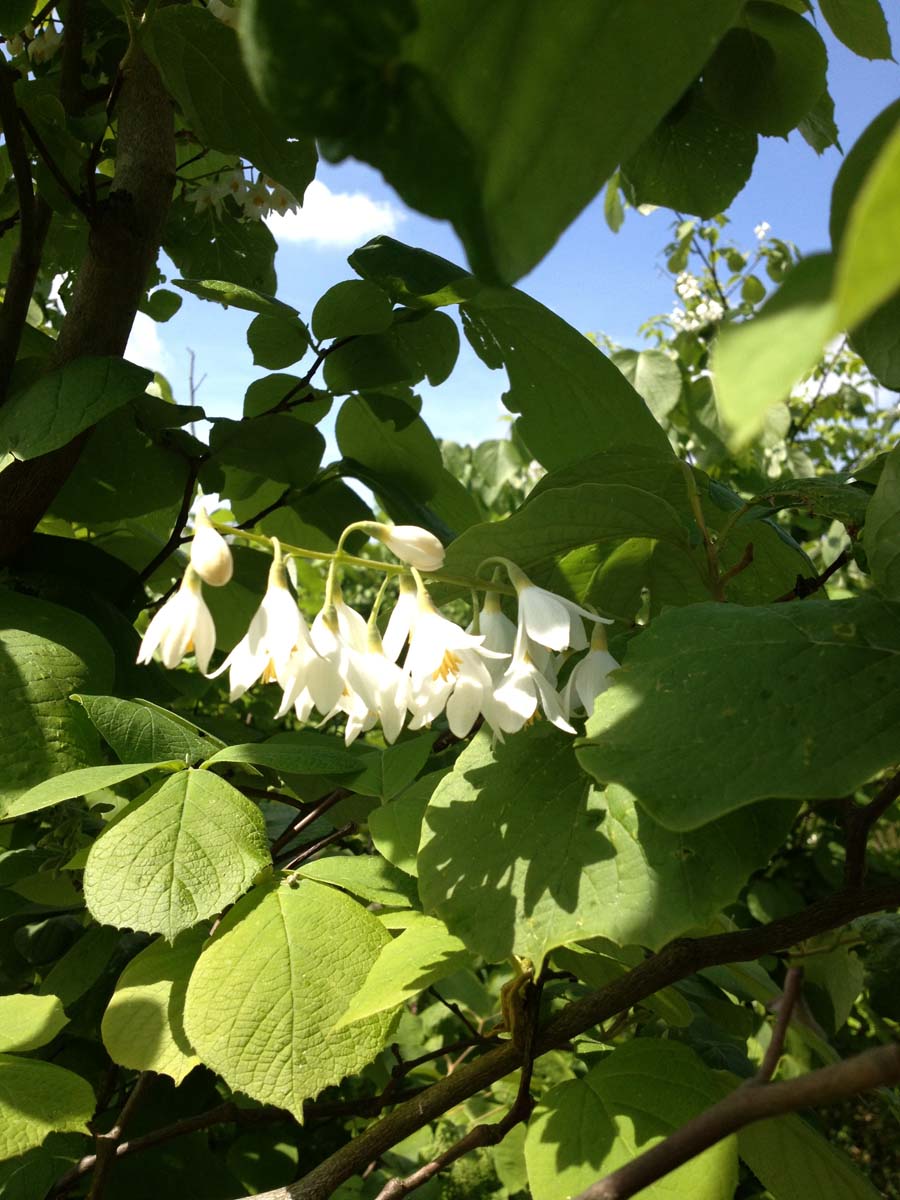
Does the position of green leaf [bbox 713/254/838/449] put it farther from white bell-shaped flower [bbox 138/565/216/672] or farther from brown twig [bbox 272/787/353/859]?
brown twig [bbox 272/787/353/859]

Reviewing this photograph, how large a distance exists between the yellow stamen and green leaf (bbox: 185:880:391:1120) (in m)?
0.21

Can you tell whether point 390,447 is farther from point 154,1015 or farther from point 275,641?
point 154,1015

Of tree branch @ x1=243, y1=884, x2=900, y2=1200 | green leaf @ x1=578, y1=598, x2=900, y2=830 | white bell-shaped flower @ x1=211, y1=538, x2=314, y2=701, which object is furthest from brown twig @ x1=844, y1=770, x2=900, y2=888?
white bell-shaped flower @ x1=211, y1=538, x2=314, y2=701

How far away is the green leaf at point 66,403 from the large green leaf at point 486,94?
0.74m

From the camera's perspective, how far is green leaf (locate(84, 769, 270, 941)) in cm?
73

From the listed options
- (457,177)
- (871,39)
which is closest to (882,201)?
(457,177)

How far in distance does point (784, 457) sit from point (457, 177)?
3763 mm

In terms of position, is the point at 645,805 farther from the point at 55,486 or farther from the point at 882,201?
the point at 55,486

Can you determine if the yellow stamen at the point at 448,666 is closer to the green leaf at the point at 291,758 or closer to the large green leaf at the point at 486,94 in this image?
the green leaf at the point at 291,758

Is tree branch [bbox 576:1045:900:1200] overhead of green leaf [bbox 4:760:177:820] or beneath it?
beneath

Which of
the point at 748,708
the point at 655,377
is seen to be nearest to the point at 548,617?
the point at 748,708

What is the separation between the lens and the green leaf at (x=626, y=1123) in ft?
2.52

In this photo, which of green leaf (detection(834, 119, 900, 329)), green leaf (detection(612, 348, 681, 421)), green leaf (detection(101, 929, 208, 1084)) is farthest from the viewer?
green leaf (detection(612, 348, 681, 421))

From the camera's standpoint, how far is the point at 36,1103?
2.63 ft
